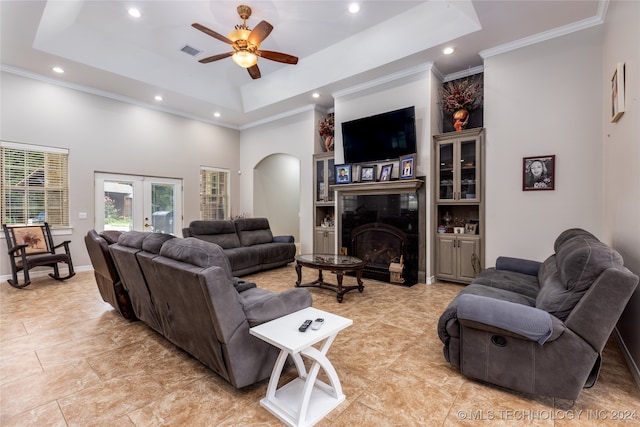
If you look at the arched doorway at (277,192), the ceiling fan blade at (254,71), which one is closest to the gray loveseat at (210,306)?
the ceiling fan blade at (254,71)

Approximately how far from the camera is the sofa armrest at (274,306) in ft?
6.45

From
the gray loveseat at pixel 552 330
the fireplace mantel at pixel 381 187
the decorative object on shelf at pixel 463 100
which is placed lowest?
the gray loveseat at pixel 552 330

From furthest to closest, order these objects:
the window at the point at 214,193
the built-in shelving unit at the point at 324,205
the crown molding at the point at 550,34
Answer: the window at the point at 214,193 < the built-in shelving unit at the point at 324,205 < the crown molding at the point at 550,34

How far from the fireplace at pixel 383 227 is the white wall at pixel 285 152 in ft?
4.12

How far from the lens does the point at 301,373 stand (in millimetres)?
2090

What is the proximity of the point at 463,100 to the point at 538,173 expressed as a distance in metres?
1.61

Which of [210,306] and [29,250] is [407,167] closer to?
[210,306]

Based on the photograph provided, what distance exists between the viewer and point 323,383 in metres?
2.04

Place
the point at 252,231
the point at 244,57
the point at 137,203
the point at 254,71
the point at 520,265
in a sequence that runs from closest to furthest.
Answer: the point at 520,265, the point at 244,57, the point at 254,71, the point at 252,231, the point at 137,203

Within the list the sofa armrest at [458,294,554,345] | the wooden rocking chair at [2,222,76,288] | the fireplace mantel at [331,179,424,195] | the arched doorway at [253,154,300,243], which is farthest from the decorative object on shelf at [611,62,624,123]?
the wooden rocking chair at [2,222,76,288]

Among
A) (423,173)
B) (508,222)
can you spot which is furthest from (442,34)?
(508,222)

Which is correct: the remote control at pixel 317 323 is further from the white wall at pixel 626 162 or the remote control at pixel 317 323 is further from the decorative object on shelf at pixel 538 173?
the decorative object on shelf at pixel 538 173

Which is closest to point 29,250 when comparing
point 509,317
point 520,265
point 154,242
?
point 154,242

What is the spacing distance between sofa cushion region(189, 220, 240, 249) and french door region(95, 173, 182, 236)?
1.91m
